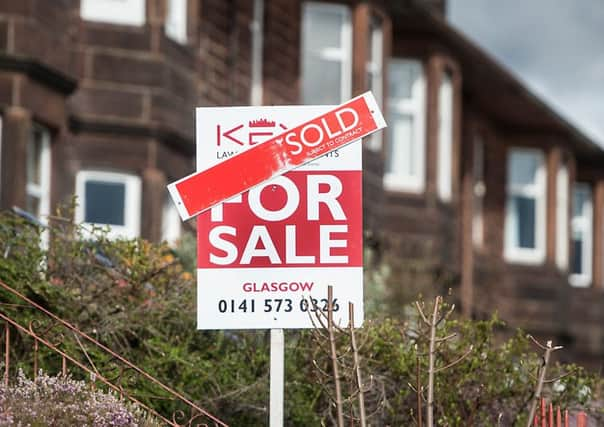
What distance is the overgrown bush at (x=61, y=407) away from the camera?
9.42 metres

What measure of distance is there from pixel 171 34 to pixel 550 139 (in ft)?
46.3

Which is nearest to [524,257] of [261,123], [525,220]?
[525,220]

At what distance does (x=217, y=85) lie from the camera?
22625mm

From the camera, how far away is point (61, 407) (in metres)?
9.60

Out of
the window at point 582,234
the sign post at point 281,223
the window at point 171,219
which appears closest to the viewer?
the sign post at point 281,223

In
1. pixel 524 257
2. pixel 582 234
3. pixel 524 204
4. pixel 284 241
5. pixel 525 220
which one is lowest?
Answer: pixel 284 241

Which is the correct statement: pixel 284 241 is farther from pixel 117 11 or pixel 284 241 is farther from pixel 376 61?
pixel 376 61

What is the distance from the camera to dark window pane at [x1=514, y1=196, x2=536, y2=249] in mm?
34031

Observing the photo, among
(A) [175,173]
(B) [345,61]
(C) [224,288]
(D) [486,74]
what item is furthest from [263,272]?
(D) [486,74]

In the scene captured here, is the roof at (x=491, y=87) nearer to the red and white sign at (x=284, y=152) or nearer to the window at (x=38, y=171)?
the window at (x=38, y=171)

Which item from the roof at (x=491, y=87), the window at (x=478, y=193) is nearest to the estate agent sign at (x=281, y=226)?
the roof at (x=491, y=87)

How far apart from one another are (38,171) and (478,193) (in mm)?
15510

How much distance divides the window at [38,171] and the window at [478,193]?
49.1ft

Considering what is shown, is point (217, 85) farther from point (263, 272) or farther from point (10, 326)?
point (263, 272)
